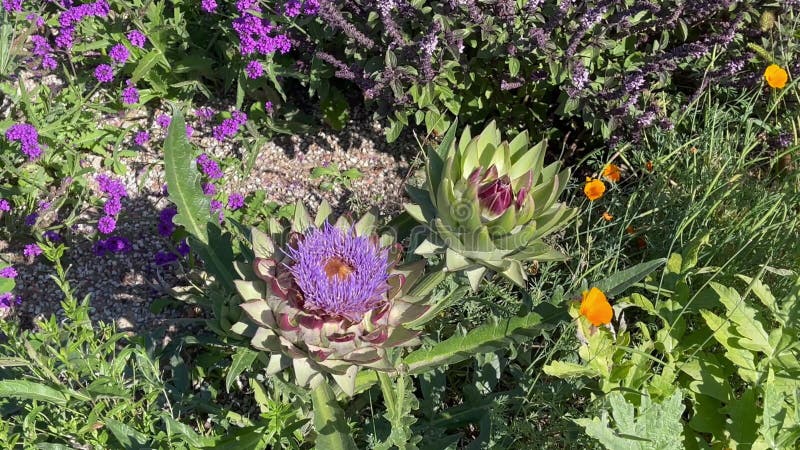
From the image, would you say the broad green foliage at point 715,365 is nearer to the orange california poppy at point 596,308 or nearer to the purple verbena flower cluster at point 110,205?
the orange california poppy at point 596,308

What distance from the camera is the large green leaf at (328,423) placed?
5.64ft

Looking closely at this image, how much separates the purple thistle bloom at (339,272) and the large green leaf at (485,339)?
0.98 feet

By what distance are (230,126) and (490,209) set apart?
55.6 inches

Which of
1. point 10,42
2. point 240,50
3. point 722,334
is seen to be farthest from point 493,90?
point 10,42

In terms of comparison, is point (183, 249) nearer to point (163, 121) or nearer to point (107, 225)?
point (107, 225)

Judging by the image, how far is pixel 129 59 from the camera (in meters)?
2.87

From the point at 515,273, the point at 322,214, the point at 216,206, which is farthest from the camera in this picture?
the point at 216,206

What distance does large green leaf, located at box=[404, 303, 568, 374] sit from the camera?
6.30 ft

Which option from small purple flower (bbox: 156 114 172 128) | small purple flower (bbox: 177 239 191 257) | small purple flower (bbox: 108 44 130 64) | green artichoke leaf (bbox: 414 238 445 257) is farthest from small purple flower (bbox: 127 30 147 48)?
green artichoke leaf (bbox: 414 238 445 257)

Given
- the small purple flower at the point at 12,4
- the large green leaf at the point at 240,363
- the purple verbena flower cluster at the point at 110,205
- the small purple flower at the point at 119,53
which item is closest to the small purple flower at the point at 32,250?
the purple verbena flower cluster at the point at 110,205

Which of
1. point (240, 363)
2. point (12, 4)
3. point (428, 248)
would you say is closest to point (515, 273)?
point (428, 248)

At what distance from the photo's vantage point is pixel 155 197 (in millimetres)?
2846

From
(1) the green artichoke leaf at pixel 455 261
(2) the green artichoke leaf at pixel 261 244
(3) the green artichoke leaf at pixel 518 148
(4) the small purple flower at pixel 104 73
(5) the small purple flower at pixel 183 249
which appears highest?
(3) the green artichoke leaf at pixel 518 148

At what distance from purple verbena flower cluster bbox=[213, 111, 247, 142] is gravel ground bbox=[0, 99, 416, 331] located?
18 centimetres
